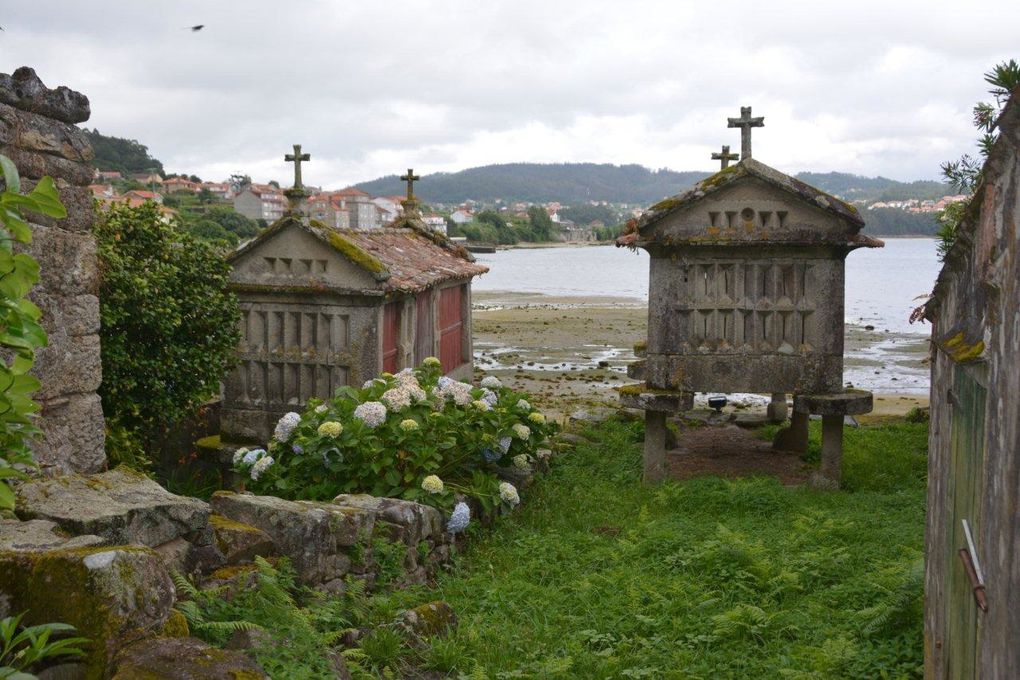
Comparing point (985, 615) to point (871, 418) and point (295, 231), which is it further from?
point (871, 418)

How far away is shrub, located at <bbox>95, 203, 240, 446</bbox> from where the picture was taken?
28.9ft

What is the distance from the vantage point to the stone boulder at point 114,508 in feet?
15.1

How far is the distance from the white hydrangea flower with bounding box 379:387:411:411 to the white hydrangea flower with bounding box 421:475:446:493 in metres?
0.78

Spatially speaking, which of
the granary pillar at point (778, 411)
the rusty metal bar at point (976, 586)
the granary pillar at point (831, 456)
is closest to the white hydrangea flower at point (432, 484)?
the granary pillar at point (831, 456)

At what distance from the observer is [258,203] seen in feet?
410

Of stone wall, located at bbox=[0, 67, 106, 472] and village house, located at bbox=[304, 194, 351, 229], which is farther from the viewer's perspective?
village house, located at bbox=[304, 194, 351, 229]

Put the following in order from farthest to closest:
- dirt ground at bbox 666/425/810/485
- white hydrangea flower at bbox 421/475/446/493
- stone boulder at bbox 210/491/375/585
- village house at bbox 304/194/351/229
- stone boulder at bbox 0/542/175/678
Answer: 1. village house at bbox 304/194/351/229
2. dirt ground at bbox 666/425/810/485
3. white hydrangea flower at bbox 421/475/446/493
4. stone boulder at bbox 210/491/375/585
5. stone boulder at bbox 0/542/175/678

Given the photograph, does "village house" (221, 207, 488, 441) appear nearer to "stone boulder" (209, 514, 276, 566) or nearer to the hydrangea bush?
the hydrangea bush

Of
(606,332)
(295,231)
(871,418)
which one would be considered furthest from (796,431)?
(606,332)

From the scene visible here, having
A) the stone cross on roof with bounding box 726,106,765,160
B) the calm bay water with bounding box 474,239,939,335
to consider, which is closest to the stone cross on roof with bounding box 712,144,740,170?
the stone cross on roof with bounding box 726,106,765,160

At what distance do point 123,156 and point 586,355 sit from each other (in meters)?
107

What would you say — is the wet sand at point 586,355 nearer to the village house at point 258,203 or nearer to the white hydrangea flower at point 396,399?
the white hydrangea flower at point 396,399

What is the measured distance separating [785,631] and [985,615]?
349 cm

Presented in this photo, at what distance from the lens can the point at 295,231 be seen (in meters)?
11.6
